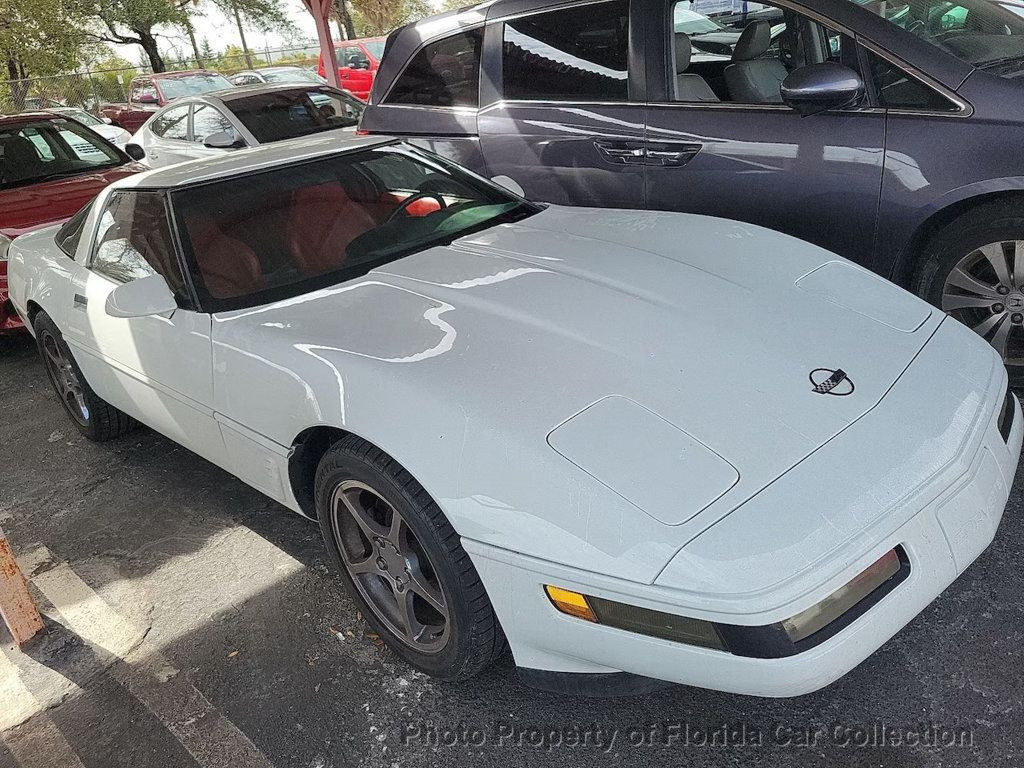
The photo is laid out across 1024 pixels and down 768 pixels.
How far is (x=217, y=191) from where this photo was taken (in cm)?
290

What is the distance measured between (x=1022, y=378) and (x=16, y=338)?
5839mm

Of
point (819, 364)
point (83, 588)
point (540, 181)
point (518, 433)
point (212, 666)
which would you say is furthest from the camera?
point (540, 181)

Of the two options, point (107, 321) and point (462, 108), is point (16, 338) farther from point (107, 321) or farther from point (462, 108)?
point (462, 108)

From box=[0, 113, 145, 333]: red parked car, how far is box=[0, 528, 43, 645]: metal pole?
120 inches

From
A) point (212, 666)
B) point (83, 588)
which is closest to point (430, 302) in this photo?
point (212, 666)

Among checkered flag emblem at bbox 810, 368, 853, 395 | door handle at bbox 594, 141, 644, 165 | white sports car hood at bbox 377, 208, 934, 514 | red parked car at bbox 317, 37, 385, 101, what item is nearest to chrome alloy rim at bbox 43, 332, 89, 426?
white sports car hood at bbox 377, 208, 934, 514

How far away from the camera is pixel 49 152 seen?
6156 mm

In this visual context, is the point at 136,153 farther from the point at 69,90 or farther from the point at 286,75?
the point at 69,90

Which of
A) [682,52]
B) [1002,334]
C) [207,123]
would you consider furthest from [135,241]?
[207,123]

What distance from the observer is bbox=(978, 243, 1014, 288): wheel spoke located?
2.98 m

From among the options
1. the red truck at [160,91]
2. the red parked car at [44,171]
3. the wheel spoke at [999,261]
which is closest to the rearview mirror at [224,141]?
the red parked car at [44,171]

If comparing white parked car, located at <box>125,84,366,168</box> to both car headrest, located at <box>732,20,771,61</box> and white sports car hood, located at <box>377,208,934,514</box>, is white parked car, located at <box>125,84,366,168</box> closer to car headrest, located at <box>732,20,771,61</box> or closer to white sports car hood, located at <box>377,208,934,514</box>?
car headrest, located at <box>732,20,771,61</box>

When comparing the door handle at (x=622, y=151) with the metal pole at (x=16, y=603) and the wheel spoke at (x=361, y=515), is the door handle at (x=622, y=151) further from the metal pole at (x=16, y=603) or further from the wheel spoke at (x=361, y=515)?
the metal pole at (x=16, y=603)

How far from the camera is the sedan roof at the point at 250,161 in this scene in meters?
3.00
